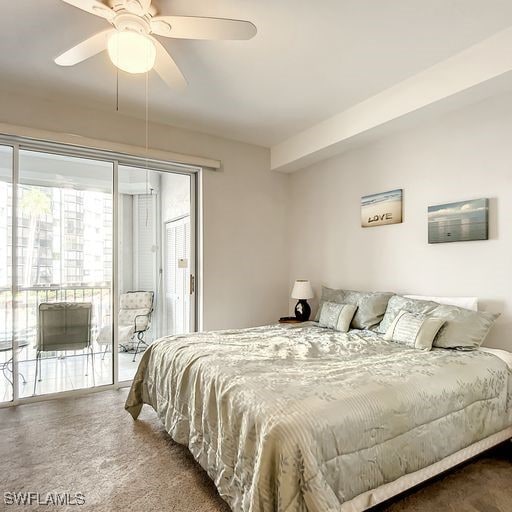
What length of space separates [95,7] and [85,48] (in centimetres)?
37

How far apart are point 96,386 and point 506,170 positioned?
13.2ft

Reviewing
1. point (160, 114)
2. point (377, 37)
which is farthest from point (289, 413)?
point (160, 114)

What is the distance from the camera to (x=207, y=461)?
1829 mm

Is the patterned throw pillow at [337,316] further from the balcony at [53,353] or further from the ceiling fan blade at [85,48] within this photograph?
the ceiling fan blade at [85,48]

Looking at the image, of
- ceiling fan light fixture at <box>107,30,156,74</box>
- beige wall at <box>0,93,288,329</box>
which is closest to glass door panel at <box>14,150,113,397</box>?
beige wall at <box>0,93,288,329</box>

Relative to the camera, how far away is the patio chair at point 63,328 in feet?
10.8

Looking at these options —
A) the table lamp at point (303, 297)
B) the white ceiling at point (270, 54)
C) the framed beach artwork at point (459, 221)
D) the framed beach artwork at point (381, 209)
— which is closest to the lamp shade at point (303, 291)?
the table lamp at point (303, 297)

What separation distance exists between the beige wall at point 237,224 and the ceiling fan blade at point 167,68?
1431 millimetres

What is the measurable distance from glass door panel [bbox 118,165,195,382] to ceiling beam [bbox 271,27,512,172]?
1.41 meters

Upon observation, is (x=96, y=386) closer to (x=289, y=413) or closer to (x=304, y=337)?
(x=304, y=337)

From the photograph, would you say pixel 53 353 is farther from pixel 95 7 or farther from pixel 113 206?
pixel 95 7

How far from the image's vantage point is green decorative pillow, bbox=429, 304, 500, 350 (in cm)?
232

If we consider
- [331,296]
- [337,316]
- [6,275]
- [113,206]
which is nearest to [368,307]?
[337,316]
